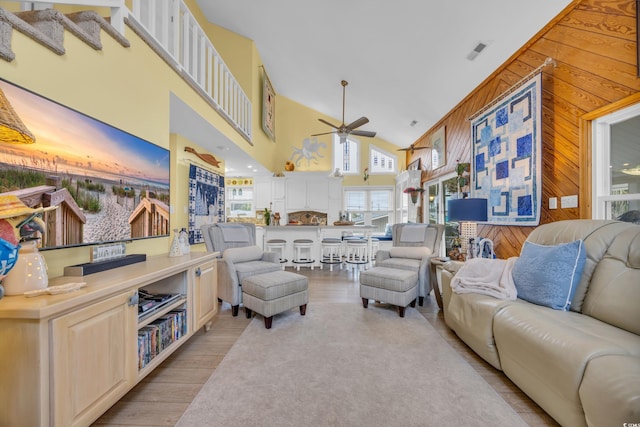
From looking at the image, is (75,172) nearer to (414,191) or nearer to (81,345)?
(81,345)

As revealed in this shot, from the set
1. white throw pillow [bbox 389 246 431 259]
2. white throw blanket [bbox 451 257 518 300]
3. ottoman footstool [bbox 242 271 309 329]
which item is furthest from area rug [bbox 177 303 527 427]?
white throw pillow [bbox 389 246 431 259]

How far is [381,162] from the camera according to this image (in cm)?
773

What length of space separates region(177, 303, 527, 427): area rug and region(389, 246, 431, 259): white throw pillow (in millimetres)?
1032

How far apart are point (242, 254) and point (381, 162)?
566cm

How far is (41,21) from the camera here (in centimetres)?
146

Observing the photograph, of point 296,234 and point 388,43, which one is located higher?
point 388,43

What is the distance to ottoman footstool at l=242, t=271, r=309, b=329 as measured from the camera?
8.41 ft

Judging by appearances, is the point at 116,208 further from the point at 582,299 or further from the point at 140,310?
the point at 582,299

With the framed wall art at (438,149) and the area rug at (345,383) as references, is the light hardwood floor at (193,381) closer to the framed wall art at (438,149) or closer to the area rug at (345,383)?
the area rug at (345,383)

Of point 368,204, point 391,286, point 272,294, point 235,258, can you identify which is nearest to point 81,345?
point 272,294

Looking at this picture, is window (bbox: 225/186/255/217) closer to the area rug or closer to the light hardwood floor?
the light hardwood floor

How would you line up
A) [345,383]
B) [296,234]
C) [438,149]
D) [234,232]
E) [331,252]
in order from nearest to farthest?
[345,383]
[234,232]
[438,149]
[296,234]
[331,252]

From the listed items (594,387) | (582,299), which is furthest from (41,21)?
(582,299)

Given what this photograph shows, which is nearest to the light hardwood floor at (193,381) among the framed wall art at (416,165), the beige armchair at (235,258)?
the beige armchair at (235,258)
